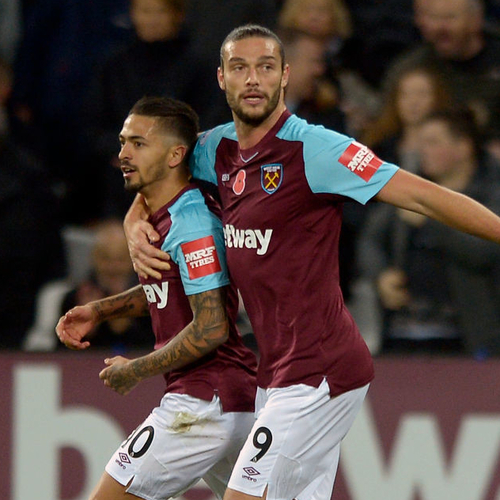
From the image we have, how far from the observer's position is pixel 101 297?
5.73 m

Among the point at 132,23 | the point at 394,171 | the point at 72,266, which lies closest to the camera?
the point at 394,171

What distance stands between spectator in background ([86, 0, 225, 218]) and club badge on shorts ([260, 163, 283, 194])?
245 centimetres

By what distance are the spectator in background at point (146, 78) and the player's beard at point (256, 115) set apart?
238 centimetres

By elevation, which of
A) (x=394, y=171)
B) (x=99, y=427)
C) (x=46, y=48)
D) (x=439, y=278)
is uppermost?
(x=46, y=48)

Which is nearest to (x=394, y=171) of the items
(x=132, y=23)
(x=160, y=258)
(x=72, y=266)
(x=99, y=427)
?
(x=160, y=258)

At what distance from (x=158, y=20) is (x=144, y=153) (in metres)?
2.40

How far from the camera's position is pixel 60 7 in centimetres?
681

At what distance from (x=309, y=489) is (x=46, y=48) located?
3.81m

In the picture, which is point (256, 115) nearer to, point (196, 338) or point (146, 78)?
point (196, 338)

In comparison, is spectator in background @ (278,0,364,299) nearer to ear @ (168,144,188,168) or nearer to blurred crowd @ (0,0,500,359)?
blurred crowd @ (0,0,500,359)

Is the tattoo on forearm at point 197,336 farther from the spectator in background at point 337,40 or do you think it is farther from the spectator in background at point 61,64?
the spectator in background at point 61,64

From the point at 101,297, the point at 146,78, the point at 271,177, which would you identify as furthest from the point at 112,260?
the point at 271,177

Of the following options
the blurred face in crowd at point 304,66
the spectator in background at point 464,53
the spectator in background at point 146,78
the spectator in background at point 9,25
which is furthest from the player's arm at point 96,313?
the spectator in background at point 9,25

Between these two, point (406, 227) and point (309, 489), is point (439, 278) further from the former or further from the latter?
point (309, 489)
